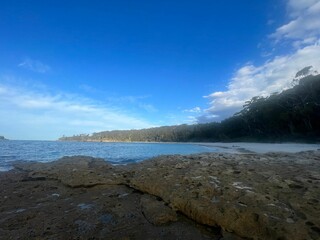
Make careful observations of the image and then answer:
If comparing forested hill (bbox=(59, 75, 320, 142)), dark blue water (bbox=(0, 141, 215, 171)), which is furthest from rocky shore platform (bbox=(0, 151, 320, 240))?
forested hill (bbox=(59, 75, 320, 142))

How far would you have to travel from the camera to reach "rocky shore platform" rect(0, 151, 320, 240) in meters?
4.66

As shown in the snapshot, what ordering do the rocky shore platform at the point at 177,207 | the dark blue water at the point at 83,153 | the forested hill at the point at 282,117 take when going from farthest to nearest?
the forested hill at the point at 282,117, the dark blue water at the point at 83,153, the rocky shore platform at the point at 177,207

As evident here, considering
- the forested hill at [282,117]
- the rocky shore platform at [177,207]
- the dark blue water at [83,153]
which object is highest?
the forested hill at [282,117]

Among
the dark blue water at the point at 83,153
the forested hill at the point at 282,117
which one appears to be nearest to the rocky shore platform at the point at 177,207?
the dark blue water at the point at 83,153

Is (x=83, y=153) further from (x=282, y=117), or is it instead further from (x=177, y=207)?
(x=282, y=117)

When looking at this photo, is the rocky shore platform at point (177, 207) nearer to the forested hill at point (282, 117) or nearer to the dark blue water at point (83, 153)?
the dark blue water at point (83, 153)

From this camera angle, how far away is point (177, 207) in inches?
235

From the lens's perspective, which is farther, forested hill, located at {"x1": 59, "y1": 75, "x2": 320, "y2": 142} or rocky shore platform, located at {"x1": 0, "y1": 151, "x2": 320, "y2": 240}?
forested hill, located at {"x1": 59, "y1": 75, "x2": 320, "y2": 142}

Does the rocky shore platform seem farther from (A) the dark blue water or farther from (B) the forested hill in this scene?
(B) the forested hill

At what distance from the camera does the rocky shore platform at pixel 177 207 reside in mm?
4656

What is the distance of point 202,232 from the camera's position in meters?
4.86

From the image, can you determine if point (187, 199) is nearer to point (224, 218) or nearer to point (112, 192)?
point (224, 218)

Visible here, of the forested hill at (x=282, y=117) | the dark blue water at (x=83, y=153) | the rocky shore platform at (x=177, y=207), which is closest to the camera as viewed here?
the rocky shore platform at (x=177, y=207)

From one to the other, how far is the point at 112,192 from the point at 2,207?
3.09m
